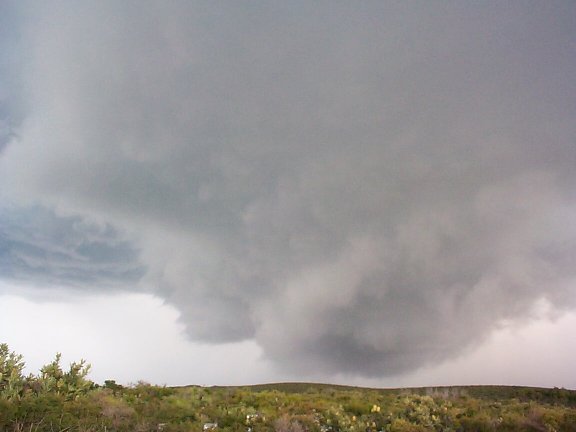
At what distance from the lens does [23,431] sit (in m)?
13.4

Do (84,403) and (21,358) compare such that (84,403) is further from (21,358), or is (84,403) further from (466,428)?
(466,428)

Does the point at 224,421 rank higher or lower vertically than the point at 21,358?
lower

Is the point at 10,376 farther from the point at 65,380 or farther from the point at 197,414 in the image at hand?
the point at 197,414

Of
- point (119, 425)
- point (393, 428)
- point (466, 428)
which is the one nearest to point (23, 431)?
point (119, 425)

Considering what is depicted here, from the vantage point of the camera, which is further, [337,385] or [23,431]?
[337,385]

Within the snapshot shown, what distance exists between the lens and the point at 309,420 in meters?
18.6

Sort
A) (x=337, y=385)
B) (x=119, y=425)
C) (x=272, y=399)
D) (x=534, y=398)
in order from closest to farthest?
(x=119, y=425) < (x=272, y=399) < (x=534, y=398) < (x=337, y=385)

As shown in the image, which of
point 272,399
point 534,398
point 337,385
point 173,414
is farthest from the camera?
point 337,385

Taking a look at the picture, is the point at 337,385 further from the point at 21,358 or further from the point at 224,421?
the point at 21,358

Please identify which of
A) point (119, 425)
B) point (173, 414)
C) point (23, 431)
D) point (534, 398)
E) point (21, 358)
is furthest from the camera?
point (534, 398)

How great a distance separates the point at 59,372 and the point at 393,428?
543 inches

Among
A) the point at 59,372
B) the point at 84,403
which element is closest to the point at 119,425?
the point at 84,403

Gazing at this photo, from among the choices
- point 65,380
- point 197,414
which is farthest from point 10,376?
point 197,414

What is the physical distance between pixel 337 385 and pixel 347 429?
32779 millimetres
